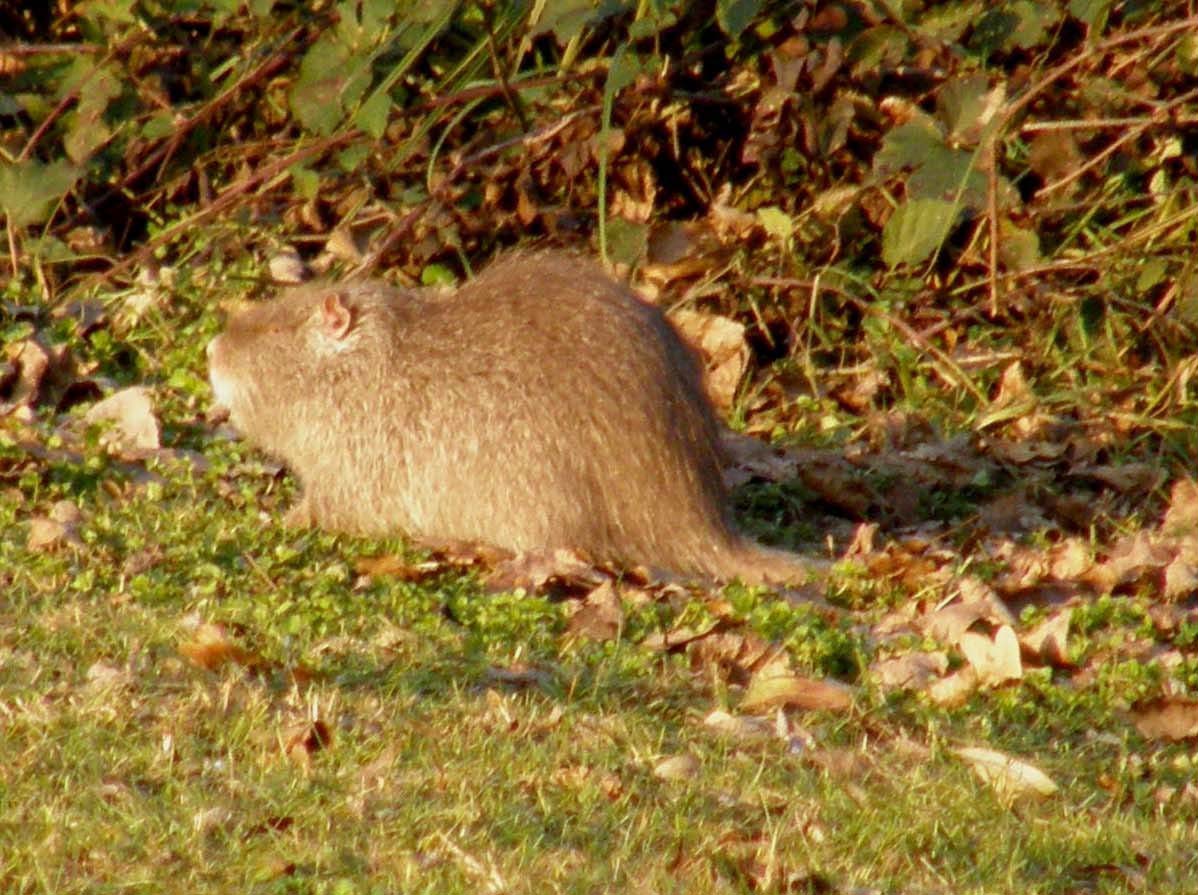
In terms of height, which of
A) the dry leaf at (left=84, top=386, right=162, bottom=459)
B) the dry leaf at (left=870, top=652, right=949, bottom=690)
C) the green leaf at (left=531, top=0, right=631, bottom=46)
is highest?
the green leaf at (left=531, top=0, right=631, bottom=46)

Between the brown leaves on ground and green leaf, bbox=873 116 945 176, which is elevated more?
green leaf, bbox=873 116 945 176

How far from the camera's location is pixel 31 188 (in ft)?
23.7

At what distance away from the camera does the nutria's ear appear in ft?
19.5

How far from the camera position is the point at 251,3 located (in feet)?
22.7

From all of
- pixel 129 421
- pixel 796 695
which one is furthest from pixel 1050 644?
pixel 129 421

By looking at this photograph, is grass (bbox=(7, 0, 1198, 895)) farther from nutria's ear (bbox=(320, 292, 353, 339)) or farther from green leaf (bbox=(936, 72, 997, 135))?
nutria's ear (bbox=(320, 292, 353, 339))

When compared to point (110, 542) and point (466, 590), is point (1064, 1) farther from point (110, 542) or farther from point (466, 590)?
point (110, 542)

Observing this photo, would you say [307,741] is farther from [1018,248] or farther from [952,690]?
[1018,248]

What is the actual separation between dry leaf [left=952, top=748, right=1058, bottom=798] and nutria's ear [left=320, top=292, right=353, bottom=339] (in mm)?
2523

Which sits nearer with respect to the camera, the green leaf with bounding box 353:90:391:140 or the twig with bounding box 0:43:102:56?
the green leaf with bounding box 353:90:391:140

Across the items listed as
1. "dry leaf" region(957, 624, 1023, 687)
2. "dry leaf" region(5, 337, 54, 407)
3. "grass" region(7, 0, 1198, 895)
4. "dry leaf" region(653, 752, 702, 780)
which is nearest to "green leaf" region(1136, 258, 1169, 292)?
"grass" region(7, 0, 1198, 895)

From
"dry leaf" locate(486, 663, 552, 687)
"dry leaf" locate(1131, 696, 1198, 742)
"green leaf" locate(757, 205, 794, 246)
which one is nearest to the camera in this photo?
"dry leaf" locate(486, 663, 552, 687)

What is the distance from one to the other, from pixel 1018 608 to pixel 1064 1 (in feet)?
7.87

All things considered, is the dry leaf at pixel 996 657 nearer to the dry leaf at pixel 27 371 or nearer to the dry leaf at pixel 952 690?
the dry leaf at pixel 952 690
